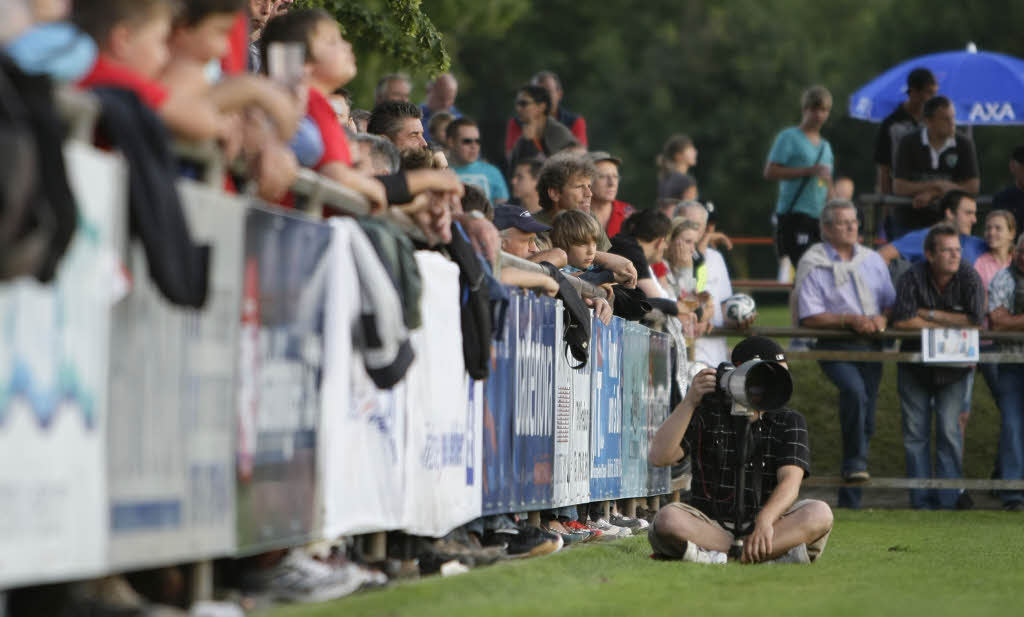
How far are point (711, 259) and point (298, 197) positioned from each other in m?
12.3

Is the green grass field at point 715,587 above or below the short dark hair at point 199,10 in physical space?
below

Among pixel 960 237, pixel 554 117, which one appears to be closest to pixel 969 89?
pixel 960 237

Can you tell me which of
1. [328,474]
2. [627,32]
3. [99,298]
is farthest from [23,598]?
[627,32]

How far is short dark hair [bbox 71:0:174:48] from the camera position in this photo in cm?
553

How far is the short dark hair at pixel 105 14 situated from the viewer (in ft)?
18.1

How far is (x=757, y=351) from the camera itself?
929 centimetres

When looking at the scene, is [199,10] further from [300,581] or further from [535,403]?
[535,403]

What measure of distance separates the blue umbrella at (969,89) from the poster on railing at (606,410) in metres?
11.2

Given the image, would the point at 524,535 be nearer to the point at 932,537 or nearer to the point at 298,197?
the point at 298,197

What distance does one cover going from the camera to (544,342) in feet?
33.5

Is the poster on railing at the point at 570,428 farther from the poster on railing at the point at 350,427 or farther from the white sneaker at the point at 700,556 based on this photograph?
the poster on railing at the point at 350,427

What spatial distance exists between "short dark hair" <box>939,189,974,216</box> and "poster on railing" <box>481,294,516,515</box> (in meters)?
10.5

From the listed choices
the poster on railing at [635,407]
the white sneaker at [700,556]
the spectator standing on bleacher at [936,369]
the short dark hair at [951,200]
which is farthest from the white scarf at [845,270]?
the white sneaker at [700,556]

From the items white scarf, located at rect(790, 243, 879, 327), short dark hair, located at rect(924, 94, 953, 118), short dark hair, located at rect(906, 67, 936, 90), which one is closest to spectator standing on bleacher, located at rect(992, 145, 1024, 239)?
short dark hair, located at rect(924, 94, 953, 118)
